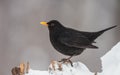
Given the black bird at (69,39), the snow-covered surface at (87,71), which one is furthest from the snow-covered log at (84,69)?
the black bird at (69,39)

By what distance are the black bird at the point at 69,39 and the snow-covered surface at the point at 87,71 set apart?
1350 mm

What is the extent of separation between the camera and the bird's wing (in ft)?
10.2

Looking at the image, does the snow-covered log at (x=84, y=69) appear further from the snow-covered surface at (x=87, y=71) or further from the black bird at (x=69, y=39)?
the black bird at (x=69, y=39)

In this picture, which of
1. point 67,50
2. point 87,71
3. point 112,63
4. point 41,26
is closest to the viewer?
point 112,63

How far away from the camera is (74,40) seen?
3199 mm

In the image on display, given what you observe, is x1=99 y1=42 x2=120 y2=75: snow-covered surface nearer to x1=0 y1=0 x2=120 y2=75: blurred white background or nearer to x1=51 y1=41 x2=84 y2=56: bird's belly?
x1=51 y1=41 x2=84 y2=56: bird's belly

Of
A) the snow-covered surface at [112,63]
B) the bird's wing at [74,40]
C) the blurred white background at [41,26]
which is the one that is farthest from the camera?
the blurred white background at [41,26]

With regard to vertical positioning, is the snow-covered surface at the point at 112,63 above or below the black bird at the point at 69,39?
above

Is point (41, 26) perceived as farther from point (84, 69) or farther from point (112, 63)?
point (112, 63)

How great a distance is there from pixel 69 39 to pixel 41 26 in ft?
13.6

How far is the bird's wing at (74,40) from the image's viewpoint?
3.11 meters

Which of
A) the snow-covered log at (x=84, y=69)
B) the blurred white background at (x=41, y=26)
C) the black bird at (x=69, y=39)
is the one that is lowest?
the blurred white background at (x=41, y=26)

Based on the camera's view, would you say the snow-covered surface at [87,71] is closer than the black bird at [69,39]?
Yes

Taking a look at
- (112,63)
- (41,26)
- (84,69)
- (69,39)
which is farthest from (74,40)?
(41,26)
